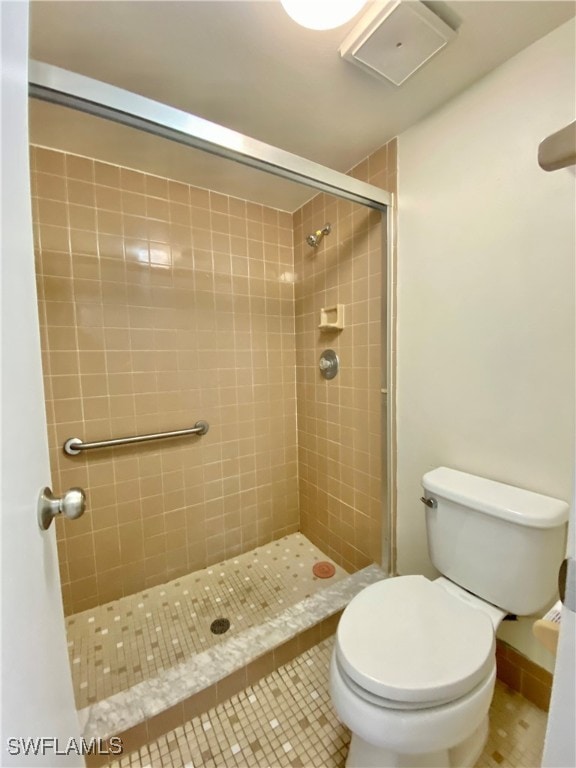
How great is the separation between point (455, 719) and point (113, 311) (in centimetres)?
178

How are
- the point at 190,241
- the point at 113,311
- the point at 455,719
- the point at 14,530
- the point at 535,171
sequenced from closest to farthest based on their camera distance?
the point at 14,530
the point at 455,719
the point at 535,171
the point at 113,311
the point at 190,241

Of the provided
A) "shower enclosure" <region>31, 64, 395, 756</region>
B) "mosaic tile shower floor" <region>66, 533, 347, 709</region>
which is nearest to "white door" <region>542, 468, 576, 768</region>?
"shower enclosure" <region>31, 64, 395, 756</region>

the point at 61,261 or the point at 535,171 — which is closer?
the point at 535,171

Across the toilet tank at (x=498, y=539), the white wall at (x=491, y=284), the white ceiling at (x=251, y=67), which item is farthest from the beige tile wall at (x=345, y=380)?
the toilet tank at (x=498, y=539)

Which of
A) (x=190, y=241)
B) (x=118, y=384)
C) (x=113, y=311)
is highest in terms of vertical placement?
(x=190, y=241)

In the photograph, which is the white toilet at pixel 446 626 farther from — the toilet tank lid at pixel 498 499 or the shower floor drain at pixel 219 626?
the shower floor drain at pixel 219 626

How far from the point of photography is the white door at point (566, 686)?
34 centimetres

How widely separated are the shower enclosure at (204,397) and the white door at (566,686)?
0.99m

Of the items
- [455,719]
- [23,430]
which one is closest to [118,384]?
[23,430]

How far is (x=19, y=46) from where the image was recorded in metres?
0.44

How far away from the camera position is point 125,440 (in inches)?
57.0

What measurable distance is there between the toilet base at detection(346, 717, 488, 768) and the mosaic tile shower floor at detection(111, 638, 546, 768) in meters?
0.06

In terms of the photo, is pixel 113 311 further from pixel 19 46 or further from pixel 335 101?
pixel 335 101

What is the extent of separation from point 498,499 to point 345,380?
83cm
